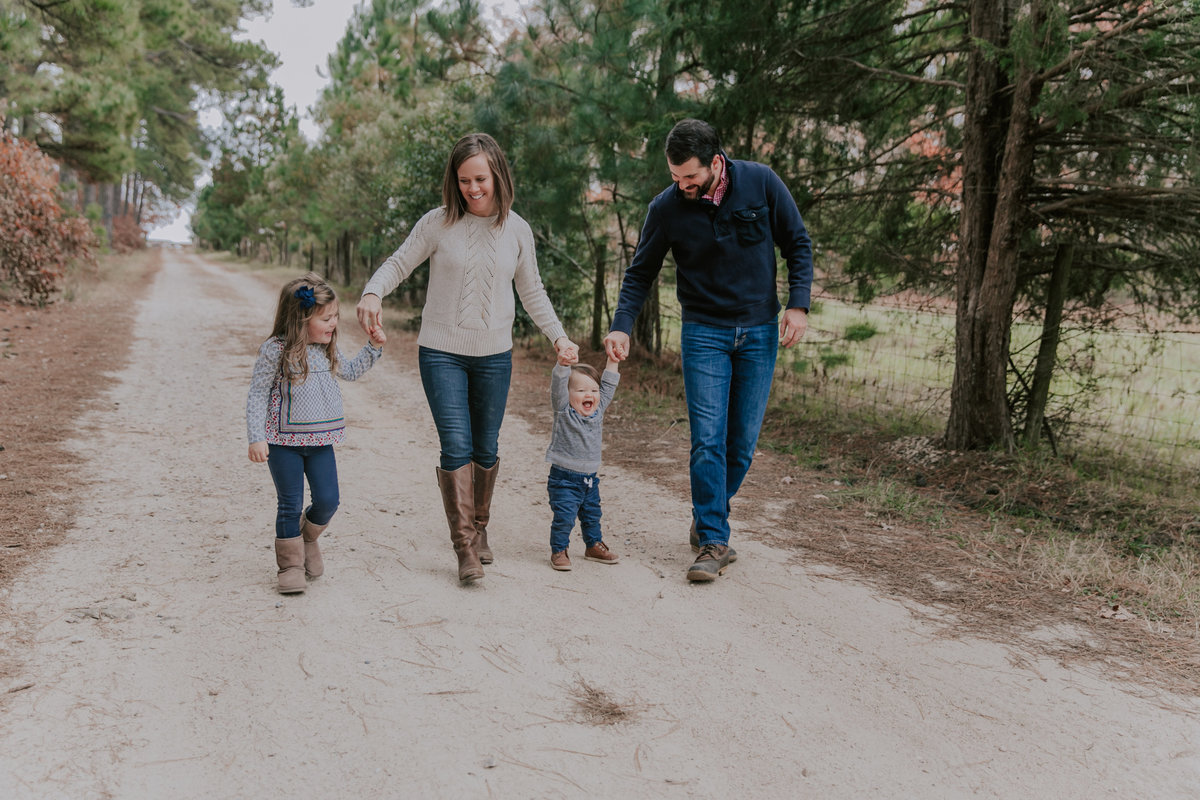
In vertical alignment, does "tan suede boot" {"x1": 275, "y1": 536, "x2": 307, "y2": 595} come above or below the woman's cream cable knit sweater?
below

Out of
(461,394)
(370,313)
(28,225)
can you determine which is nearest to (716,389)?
A: (461,394)

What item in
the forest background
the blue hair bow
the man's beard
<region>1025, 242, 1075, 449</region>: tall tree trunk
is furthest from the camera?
<region>1025, 242, 1075, 449</region>: tall tree trunk

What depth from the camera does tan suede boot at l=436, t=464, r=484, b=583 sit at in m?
3.95

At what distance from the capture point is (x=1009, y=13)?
6.39 metres

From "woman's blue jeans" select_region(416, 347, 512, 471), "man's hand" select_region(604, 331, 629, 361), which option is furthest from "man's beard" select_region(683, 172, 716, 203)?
"woman's blue jeans" select_region(416, 347, 512, 471)

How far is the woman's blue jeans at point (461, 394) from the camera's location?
394cm

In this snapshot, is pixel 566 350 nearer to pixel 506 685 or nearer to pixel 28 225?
pixel 506 685

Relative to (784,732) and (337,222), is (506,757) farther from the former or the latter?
(337,222)

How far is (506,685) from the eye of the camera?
3.05 m

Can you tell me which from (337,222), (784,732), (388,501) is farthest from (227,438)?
(337,222)

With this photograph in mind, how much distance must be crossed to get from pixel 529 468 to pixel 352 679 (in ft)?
11.4

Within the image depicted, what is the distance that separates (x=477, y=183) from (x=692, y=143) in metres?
1.01

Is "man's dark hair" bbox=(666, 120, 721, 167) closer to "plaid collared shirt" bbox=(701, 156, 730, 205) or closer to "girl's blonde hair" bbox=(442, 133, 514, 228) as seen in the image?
"plaid collared shirt" bbox=(701, 156, 730, 205)

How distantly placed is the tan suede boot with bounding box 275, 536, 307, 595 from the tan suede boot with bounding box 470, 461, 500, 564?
2.75ft
